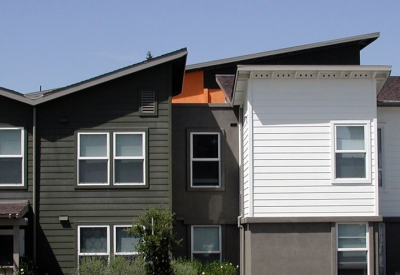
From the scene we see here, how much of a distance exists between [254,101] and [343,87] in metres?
2.29

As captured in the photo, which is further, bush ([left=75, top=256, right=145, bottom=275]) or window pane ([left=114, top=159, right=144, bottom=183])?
window pane ([left=114, top=159, right=144, bottom=183])

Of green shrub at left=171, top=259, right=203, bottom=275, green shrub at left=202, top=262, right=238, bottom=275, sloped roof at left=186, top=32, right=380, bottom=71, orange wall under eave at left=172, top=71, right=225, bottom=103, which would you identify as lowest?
green shrub at left=202, top=262, right=238, bottom=275

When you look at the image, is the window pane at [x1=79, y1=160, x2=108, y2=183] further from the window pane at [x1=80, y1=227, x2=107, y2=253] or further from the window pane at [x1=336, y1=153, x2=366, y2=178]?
the window pane at [x1=336, y1=153, x2=366, y2=178]

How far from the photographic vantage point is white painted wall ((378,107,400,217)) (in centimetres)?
1916

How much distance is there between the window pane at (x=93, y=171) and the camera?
18172 mm

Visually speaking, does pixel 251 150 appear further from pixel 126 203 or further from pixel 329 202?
pixel 126 203

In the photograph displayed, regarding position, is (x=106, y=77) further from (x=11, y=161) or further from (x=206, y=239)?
(x=206, y=239)

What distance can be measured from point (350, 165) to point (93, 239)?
688cm

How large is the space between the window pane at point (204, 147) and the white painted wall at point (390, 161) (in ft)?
15.4

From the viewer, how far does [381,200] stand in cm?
1917

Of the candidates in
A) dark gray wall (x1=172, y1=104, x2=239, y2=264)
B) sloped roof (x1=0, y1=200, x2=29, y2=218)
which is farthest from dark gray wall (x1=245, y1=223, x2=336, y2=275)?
sloped roof (x1=0, y1=200, x2=29, y2=218)

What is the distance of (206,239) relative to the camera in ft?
64.5

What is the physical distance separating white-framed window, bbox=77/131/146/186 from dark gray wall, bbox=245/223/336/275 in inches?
136

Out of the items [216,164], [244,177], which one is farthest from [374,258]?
[216,164]
